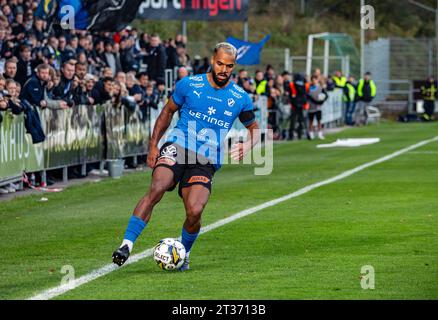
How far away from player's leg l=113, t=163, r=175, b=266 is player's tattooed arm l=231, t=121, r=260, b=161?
771mm

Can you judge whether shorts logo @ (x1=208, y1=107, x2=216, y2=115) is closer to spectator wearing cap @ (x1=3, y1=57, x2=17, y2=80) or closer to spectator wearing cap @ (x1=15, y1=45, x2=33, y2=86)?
spectator wearing cap @ (x1=3, y1=57, x2=17, y2=80)

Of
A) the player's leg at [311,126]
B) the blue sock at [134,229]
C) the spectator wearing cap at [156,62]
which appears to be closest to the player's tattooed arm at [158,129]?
the blue sock at [134,229]

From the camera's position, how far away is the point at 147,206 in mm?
11984

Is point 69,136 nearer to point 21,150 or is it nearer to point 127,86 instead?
point 21,150

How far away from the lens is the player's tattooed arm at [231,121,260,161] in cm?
1265

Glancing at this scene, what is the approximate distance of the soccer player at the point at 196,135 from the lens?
12.2 meters

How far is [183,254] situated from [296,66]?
58.9 meters

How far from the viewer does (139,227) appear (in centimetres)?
1190

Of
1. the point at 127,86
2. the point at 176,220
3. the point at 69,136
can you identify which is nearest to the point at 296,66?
the point at 127,86

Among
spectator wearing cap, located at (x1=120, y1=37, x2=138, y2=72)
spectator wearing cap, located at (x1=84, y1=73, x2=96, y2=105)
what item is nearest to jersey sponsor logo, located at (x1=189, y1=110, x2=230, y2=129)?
spectator wearing cap, located at (x1=84, y1=73, x2=96, y2=105)

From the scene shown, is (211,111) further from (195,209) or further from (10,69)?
(10,69)

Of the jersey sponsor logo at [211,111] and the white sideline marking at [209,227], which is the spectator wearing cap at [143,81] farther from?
the jersey sponsor logo at [211,111]

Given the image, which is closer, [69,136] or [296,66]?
[69,136]

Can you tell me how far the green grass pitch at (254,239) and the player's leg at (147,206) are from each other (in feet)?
0.94
